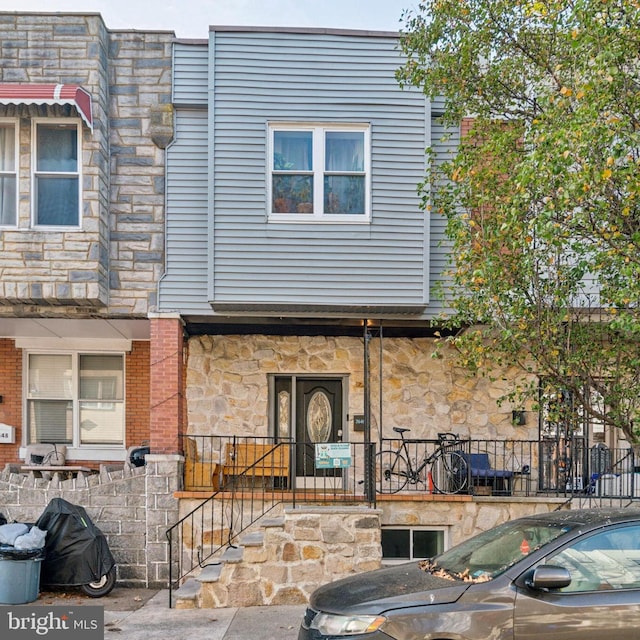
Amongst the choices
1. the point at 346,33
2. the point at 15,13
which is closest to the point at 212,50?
the point at 346,33

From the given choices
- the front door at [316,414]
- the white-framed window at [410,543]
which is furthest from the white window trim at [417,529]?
the front door at [316,414]

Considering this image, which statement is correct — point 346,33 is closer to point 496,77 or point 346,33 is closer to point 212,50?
point 212,50

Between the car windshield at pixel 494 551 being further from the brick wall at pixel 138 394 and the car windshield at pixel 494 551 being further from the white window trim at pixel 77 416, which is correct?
the white window trim at pixel 77 416

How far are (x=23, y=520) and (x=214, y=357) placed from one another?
3.70 metres

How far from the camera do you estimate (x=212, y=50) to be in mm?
10289

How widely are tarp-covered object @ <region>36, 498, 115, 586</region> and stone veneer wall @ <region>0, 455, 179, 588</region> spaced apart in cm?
61

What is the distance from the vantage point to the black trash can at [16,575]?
8.50m

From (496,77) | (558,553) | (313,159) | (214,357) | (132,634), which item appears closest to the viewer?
(558,553)

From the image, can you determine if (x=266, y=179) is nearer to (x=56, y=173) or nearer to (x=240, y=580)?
(x=56, y=173)

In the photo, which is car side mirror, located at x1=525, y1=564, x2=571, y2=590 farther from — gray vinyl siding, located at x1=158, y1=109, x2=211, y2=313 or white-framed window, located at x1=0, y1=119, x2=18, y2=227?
white-framed window, located at x1=0, y1=119, x2=18, y2=227

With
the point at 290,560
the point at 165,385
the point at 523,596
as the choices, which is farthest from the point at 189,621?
the point at 523,596

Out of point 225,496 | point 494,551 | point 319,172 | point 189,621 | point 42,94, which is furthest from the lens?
point 319,172

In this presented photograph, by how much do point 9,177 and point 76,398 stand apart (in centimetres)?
412

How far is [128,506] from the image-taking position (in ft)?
32.8
